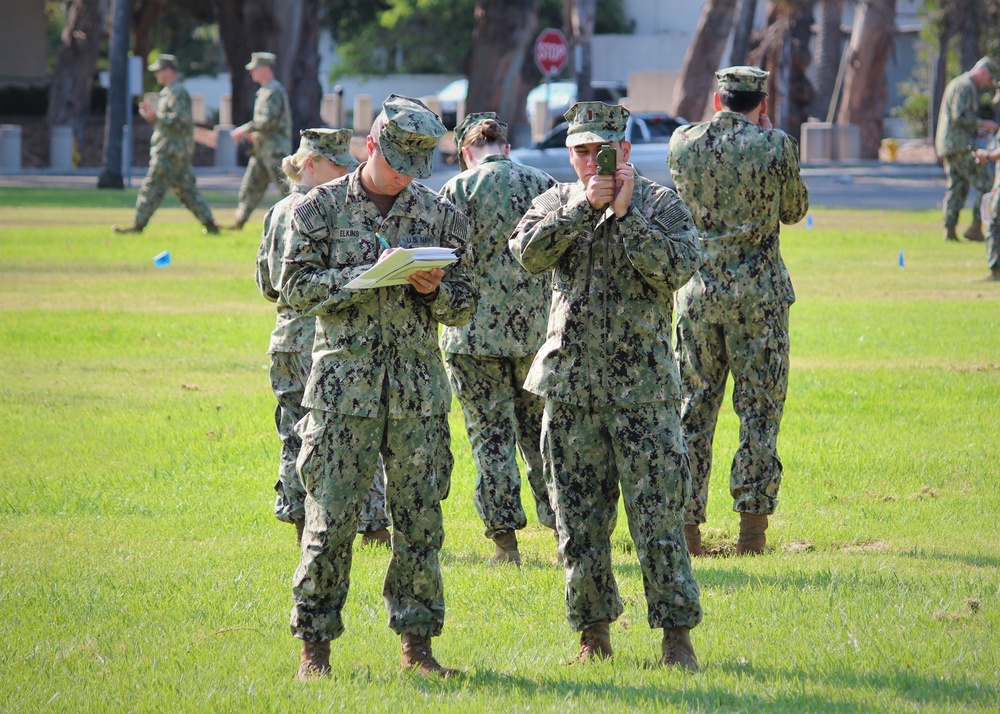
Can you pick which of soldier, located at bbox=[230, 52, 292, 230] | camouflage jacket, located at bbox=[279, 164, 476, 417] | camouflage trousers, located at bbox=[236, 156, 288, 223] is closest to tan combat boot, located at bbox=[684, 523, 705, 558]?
camouflage jacket, located at bbox=[279, 164, 476, 417]

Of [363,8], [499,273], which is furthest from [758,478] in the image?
[363,8]

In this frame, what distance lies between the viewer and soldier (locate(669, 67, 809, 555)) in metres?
6.94

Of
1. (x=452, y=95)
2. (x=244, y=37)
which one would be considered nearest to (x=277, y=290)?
(x=244, y=37)

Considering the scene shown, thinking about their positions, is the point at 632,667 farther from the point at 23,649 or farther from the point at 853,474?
the point at 853,474

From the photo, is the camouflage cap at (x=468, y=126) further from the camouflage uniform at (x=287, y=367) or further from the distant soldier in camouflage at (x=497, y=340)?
the camouflage uniform at (x=287, y=367)

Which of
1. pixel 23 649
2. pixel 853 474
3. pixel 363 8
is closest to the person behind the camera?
pixel 23 649

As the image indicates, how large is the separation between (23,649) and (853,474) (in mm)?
5109

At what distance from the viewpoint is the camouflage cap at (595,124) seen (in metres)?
5.19

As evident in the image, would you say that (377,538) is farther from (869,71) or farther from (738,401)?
(869,71)

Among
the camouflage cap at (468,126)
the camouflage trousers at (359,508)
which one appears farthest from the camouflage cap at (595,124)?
the camouflage cap at (468,126)

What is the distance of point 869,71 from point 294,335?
42.1 m

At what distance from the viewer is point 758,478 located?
7.14 metres

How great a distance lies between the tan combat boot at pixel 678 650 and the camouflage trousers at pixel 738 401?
1.80 m

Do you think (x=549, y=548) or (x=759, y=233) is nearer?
(x=759, y=233)
